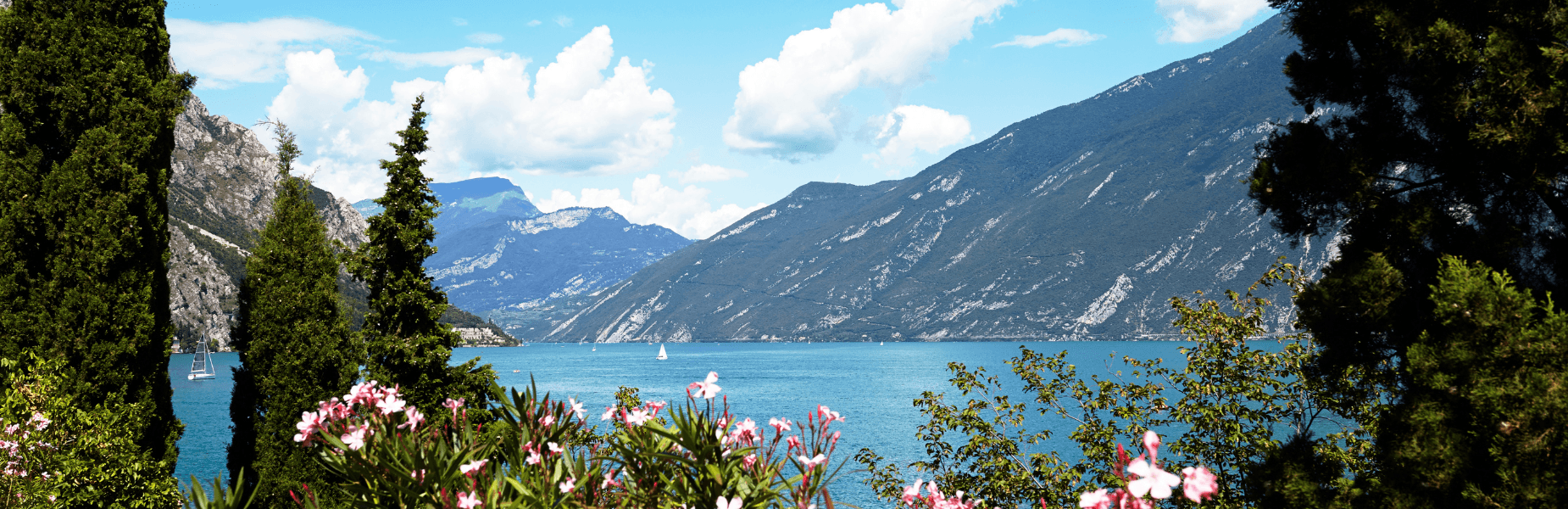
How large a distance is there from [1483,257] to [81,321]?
521 inches

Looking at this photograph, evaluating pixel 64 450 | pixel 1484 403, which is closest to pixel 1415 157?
pixel 1484 403

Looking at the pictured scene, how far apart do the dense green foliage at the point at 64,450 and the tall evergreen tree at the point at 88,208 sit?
0.14 meters

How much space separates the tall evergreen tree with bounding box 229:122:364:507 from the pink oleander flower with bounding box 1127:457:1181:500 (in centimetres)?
1485

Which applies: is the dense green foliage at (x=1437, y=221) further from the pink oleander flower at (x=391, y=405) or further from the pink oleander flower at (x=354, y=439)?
the pink oleander flower at (x=354, y=439)

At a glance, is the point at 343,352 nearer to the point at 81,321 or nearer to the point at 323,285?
the point at 323,285

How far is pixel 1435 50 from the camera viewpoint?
17.3 feet

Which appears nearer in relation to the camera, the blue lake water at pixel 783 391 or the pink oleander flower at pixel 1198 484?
the pink oleander flower at pixel 1198 484

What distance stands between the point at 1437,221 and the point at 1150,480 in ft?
18.1

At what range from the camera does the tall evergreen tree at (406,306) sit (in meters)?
13.0

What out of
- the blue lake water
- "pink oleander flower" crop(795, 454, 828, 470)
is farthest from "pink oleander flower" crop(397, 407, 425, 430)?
the blue lake water

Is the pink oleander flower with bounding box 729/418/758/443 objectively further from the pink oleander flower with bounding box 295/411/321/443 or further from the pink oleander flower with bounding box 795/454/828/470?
the pink oleander flower with bounding box 295/411/321/443

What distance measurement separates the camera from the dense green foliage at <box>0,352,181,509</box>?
22.5ft

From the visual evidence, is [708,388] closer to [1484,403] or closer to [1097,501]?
[1097,501]

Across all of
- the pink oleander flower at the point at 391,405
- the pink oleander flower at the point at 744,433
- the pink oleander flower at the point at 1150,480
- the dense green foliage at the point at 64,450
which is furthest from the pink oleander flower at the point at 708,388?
the dense green foliage at the point at 64,450
